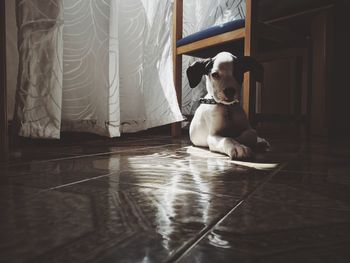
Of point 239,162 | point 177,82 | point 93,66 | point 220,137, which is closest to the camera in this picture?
point 239,162

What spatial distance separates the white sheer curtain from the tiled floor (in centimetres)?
48

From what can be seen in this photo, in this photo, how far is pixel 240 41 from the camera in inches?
63.2

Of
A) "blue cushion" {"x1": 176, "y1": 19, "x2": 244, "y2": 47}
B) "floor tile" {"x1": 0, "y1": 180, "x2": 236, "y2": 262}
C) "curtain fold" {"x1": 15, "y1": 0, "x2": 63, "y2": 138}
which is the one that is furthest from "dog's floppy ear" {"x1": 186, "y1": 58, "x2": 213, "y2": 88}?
"floor tile" {"x1": 0, "y1": 180, "x2": 236, "y2": 262}

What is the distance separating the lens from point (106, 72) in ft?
4.98

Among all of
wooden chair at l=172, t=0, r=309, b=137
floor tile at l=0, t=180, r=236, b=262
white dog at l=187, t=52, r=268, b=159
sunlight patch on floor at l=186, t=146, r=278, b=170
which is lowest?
floor tile at l=0, t=180, r=236, b=262

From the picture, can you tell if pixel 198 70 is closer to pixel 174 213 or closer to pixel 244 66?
pixel 244 66

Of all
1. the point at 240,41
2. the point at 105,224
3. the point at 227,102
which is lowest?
the point at 105,224

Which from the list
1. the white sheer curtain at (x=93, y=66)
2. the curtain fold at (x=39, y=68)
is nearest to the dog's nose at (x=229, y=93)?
the white sheer curtain at (x=93, y=66)

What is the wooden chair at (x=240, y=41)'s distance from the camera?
1.44 m

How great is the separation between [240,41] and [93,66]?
690mm

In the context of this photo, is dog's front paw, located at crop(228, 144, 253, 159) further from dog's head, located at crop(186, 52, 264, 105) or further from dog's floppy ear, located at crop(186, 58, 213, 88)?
dog's floppy ear, located at crop(186, 58, 213, 88)

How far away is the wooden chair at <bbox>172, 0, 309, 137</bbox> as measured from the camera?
1.44m

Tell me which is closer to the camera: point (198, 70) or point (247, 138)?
point (247, 138)

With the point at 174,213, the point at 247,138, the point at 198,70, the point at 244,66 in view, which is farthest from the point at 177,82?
the point at 174,213
